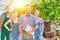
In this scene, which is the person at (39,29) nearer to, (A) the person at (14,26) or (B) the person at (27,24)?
(B) the person at (27,24)

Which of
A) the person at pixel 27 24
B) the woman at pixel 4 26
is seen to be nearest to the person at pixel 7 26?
the woman at pixel 4 26

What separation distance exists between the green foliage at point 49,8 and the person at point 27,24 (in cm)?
9

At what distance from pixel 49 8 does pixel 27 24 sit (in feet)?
1.06

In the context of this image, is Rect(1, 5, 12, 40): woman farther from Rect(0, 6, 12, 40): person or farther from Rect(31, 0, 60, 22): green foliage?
Rect(31, 0, 60, 22): green foliage

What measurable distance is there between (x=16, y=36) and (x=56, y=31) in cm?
46

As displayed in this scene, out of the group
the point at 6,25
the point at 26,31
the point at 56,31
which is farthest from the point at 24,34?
the point at 56,31

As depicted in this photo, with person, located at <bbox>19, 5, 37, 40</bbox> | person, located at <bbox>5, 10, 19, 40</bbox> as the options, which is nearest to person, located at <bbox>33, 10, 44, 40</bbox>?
person, located at <bbox>19, 5, 37, 40</bbox>

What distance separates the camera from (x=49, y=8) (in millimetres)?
2152

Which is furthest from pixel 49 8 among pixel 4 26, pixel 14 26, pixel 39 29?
pixel 4 26

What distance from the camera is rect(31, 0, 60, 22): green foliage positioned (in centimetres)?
211

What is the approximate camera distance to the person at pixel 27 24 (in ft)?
6.75

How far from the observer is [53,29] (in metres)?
2.14

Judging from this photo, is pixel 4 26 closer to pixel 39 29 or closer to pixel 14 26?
pixel 14 26

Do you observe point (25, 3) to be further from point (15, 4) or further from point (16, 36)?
point (16, 36)
